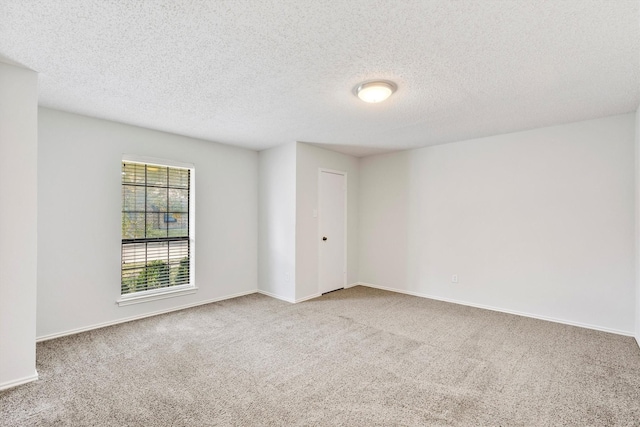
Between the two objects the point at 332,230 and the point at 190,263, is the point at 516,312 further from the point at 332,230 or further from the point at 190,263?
the point at 190,263

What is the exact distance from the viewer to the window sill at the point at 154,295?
370cm

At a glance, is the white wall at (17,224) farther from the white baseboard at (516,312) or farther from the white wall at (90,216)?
the white baseboard at (516,312)

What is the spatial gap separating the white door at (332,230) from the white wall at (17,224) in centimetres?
347

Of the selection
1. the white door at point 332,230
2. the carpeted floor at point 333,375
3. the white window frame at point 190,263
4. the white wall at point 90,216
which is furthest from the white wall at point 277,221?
the white window frame at point 190,263

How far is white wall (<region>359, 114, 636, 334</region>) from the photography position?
3.39 m

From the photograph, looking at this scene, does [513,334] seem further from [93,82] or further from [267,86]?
[93,82]

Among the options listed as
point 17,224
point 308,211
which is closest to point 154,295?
point 17,224

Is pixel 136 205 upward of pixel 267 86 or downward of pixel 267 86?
downward

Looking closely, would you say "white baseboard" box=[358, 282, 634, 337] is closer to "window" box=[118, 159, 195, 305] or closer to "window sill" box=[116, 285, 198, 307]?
"window sill" box=[116, 285, 198, 307]

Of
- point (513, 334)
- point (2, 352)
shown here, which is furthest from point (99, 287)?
point (513, 334)

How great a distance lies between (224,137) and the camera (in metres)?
4.34

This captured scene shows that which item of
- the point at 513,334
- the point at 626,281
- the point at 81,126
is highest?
the point at 81,126

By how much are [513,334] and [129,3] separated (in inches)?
171

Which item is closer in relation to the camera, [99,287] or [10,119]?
[10,119]
